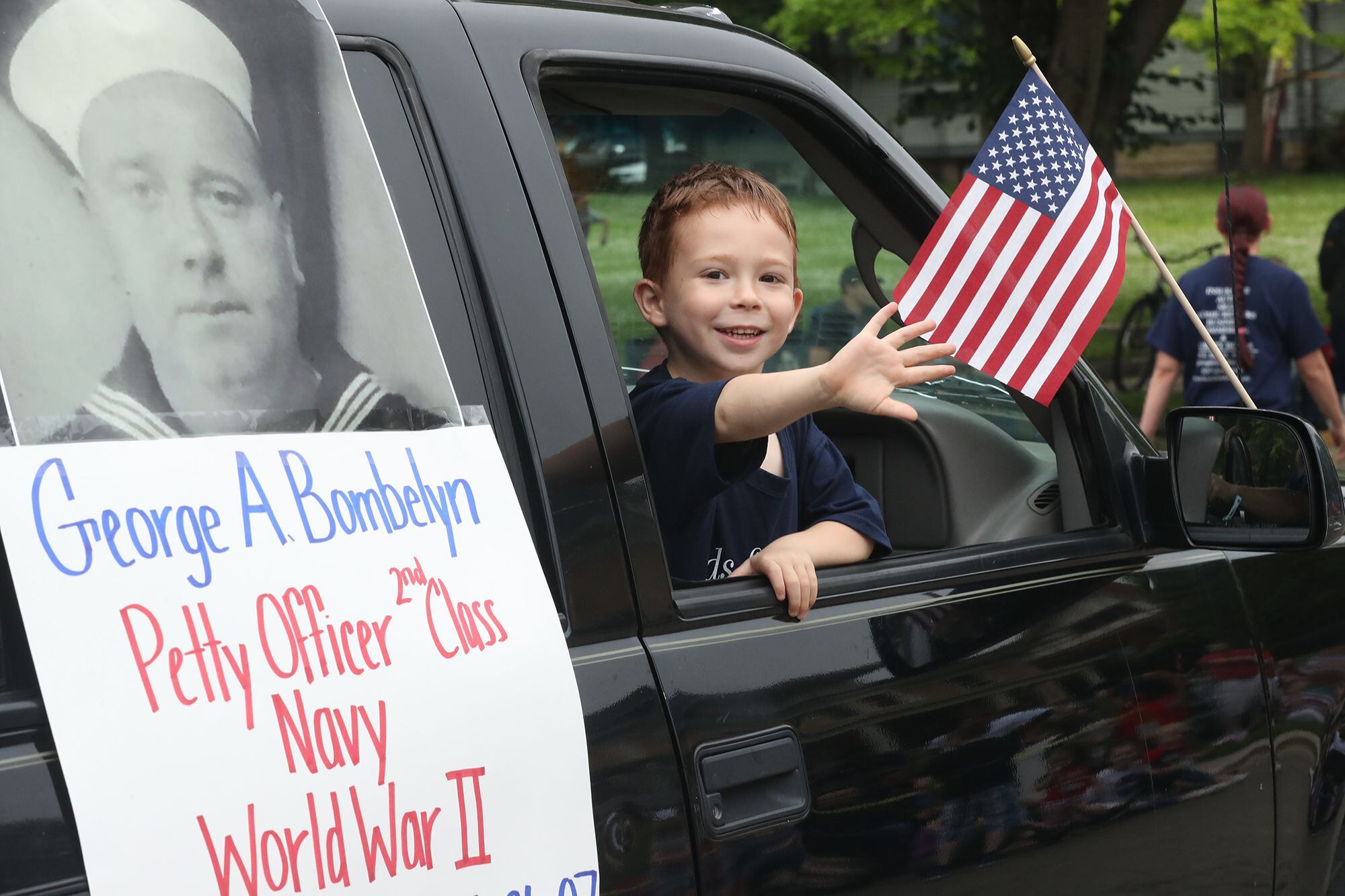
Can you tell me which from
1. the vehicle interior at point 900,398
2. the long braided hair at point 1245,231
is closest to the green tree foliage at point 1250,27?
the long braided hair at point 1245,231

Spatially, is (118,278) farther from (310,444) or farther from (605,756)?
(605,756)

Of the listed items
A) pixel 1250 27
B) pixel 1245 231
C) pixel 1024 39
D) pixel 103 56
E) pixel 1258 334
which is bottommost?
pixel 1258 334

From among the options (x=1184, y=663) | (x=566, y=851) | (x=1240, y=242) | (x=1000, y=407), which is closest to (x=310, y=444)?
(x=566, y=851)

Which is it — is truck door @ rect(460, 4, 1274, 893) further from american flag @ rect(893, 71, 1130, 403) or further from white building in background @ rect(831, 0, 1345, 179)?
white building in background @ rect(831, 0, 1345, 179)

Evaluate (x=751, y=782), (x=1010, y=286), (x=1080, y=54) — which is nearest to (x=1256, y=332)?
(x=1080, y=54)

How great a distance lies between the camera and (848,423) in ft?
10.1

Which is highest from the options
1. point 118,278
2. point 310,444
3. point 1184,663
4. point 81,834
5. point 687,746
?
point 118,278

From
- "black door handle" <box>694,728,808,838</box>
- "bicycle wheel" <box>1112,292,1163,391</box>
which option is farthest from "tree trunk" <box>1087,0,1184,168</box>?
"black door handle" <box>694,728,808,838</box>

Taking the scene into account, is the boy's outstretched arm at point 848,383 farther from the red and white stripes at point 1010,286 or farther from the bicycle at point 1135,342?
the bicycle at point 1135,342

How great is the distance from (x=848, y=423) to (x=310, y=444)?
173cm

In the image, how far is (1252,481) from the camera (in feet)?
7.67

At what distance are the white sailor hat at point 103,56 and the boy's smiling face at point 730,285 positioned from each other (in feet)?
2.64

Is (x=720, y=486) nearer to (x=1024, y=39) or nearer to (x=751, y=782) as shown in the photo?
(x=751, y=782)

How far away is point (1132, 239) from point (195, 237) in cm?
1857
